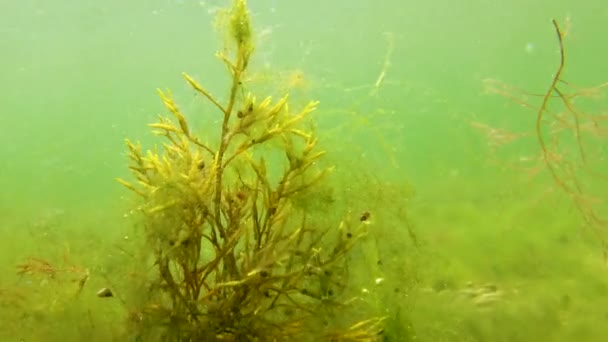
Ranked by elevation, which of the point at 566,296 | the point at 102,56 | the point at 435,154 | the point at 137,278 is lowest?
the point at 435,154

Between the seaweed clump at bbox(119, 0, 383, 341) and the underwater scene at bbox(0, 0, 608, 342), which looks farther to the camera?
the underwater scene at bbox(0, 0, 608, 342)

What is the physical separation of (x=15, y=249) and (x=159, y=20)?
47.1 metres

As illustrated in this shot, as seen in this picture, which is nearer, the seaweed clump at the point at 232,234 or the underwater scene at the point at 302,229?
the seaweed clump at the point at 232,234

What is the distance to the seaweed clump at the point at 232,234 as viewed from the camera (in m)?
3.25

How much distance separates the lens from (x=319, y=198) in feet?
12.3

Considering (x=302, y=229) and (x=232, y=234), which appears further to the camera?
(x=302, y=229)

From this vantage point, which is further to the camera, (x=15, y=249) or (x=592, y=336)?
(x=15, y=249)

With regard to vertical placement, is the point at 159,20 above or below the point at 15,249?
above

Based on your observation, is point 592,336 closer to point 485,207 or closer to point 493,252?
point 493,252

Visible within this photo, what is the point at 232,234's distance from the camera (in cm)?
347

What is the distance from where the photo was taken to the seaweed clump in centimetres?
325

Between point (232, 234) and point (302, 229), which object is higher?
A: point (232, 234)

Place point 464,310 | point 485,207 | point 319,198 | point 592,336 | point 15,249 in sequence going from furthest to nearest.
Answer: point 485,207
point 15,249
point 464,310
point 592,336
point 319,198

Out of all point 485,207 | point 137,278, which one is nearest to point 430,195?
point 485,207
